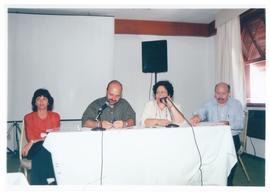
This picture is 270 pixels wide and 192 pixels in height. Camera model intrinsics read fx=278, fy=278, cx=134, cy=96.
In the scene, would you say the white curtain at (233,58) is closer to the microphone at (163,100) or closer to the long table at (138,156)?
the microphone at (163,100)

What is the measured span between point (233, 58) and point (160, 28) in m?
1.54

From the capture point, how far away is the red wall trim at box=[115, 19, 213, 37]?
513cm

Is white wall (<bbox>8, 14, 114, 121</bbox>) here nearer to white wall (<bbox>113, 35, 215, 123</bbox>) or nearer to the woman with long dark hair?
white wall (<bbox>113, 35, 215, 123</bbox>)

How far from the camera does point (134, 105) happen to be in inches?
209

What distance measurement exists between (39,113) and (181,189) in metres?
2.41

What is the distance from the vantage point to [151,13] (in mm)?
4781

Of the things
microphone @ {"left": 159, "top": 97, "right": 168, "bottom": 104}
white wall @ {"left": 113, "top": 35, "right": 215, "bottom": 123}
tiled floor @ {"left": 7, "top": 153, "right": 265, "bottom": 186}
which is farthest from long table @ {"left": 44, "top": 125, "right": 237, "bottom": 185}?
white wall @ {"left": 113, "top": 35, "right": 215, "bottom": 123}

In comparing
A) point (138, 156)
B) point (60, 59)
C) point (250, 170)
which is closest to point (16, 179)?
point (138, 156)

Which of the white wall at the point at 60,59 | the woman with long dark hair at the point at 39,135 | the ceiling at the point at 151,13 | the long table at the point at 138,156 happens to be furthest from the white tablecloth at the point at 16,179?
the ceiling at the point at 151,13

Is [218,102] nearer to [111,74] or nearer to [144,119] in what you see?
[144,119]

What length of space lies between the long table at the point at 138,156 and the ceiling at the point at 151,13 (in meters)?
2.77

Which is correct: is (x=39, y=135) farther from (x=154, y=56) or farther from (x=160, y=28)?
(x=160, y=28)

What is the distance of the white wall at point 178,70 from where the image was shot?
524cm

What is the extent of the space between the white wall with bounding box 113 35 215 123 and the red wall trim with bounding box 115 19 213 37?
98mm
